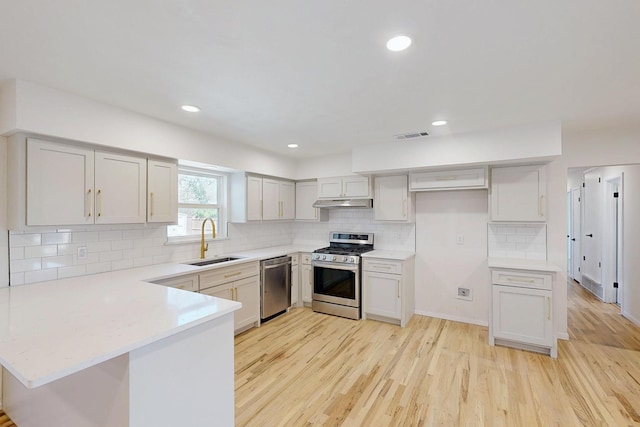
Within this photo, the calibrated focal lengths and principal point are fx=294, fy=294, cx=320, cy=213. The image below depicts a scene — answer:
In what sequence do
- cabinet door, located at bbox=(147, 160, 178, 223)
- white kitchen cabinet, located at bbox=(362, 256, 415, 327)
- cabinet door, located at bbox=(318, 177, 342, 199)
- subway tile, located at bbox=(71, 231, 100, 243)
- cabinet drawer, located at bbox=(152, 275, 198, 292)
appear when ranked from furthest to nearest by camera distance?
cabinet door, located at bbox=(318, 177, 342, 199) < white kitchen cabinet, located at bbox=(362, 256, 415, 327) < cabinet door, located at bbox=(147, 160, 178, 223) < cabinet drawer, located at bbox=(152, 275, 198, 292) < subway tile, located at bbox=(71, 231, 100, 243)

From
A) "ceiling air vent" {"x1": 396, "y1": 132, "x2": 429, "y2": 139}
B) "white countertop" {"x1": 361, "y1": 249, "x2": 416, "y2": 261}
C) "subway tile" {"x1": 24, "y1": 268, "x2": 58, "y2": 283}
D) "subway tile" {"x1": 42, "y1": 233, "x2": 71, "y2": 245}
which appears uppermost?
"ceiling air vent" {"x1": 396, "y1": 132, "x2": 429, "y2": 139}

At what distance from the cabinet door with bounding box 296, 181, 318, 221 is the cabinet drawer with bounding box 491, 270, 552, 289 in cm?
269

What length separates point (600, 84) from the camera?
2.16 meters

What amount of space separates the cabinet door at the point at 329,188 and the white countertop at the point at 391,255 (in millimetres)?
1028

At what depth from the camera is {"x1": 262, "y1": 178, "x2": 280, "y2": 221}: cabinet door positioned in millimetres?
4461

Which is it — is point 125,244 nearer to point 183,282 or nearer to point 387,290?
point 183,282

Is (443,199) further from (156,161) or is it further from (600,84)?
(156,161)

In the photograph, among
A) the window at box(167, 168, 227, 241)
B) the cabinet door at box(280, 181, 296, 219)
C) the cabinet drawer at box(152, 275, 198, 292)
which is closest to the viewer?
the cabinet drawer at box(152, 275, 198, 292)

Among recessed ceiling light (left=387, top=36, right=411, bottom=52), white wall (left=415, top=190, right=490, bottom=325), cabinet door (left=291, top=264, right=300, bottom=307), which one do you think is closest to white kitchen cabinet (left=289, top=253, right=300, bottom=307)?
cabinet door (left=291, top=264, right=300, bottom=307)

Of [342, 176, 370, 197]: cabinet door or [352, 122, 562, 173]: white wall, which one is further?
[342, 176, 370, 197]: cabinet door

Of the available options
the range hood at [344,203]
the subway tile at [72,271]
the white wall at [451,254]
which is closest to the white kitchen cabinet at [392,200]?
the range hood at [344,203]

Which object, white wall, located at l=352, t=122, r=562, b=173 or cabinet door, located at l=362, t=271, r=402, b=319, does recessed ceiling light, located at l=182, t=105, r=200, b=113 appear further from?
cabinet door, located at l=362, t=271, r=402, b=319

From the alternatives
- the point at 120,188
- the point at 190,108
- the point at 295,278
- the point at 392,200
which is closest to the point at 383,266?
the point at 392,200

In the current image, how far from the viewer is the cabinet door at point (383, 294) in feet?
12.6
